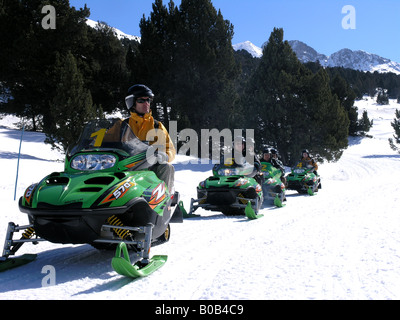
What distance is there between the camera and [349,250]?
466 centimetres

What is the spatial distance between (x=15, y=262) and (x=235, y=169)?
555 centimetres

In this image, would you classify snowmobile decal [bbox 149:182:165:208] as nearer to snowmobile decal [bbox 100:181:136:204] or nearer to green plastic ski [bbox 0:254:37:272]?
snowmobile decal [bbox 100:181:136:204]

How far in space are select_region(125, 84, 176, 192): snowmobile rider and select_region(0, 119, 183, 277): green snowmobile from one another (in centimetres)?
29

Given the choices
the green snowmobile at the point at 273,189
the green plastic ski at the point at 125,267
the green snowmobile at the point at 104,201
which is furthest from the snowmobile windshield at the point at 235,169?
the green plastic ski at the point at 125,267

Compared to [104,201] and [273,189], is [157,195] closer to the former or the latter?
[104,201]

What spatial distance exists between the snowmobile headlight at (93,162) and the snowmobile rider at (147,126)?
2.73ft

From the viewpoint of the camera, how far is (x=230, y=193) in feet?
26.6

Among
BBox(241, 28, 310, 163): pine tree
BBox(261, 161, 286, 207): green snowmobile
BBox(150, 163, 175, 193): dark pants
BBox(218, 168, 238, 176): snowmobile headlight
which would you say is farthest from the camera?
BBox(241, 28, 310, 163): pine tree

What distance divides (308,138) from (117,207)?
67.5 ft

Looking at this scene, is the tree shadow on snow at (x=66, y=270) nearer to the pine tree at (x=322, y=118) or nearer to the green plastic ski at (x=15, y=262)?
the green plastic ski at (x=15, y=262)

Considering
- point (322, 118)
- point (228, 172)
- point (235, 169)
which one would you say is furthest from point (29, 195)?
point (322, 118)

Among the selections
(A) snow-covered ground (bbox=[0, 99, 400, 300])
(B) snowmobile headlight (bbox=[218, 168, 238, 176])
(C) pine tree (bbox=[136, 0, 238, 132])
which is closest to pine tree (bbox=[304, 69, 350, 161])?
(C) pine tree (bbox=[136, 0, 238, 132])

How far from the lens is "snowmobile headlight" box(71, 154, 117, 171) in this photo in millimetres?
4061
